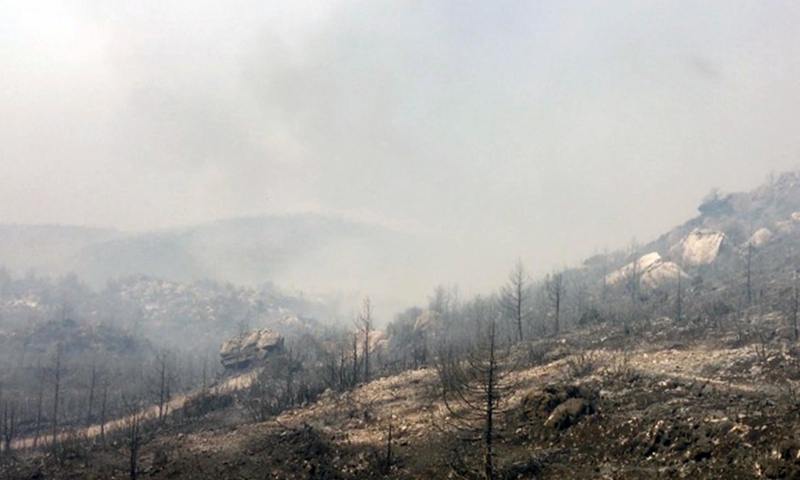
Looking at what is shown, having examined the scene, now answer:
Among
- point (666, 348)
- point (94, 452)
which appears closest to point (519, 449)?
point (666, 348)

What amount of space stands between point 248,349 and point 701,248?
98.7 meters

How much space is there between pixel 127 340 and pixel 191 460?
13135 cm

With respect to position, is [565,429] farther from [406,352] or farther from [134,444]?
[406,352]

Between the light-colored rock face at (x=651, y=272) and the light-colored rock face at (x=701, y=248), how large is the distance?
24.3ft

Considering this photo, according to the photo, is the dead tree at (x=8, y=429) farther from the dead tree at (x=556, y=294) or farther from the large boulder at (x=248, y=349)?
the dead tree at (x=556, y=294)

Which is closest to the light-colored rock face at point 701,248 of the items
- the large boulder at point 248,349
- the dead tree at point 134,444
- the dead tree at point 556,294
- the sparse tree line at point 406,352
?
the sparse tree line at point 406,352

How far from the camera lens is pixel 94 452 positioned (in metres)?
45.2

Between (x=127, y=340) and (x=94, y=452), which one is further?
(x=127, y=340)

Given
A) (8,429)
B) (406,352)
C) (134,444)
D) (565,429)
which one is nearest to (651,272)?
(406,352)

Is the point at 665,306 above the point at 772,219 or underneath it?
underneath

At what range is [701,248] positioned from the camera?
126375mm

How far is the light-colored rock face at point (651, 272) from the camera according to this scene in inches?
4454

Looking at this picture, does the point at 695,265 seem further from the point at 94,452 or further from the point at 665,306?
the point at 94,452

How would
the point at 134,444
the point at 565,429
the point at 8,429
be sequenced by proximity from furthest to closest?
the point at 8,429 → the point at 134,444 → the point at 565,429
